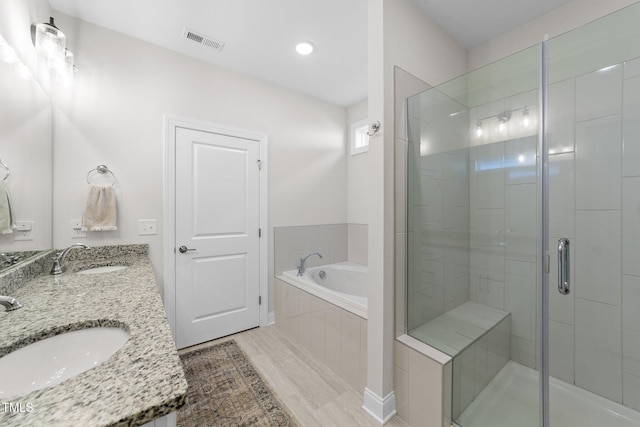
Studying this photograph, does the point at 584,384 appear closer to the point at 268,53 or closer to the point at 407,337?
the point at 407,337

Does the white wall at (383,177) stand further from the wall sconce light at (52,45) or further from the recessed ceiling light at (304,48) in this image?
the wall sconce light at (52,45)

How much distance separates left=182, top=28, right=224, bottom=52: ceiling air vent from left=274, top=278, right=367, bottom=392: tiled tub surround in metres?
2.26

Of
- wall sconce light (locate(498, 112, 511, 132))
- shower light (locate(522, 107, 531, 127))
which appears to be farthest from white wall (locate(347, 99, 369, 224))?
shower light (locate(522, 107, 531, 127))

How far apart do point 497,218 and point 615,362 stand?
988mm

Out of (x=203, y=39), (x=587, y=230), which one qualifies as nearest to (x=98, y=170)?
(x=203, y=39)

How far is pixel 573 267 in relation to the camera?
4.93ft

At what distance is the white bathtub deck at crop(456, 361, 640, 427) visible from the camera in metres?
1.36

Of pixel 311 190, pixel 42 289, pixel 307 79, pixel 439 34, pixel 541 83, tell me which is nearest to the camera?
pixel 42 289

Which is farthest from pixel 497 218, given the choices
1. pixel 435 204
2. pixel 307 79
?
pixel 307 79

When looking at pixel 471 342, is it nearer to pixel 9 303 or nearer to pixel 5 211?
pixel 9 303

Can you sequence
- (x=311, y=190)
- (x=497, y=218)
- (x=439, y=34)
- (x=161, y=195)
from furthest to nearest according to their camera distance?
(x=311, y=190)
(x=161, y=195)
(x=439, y=34)
(x=497, y=218)

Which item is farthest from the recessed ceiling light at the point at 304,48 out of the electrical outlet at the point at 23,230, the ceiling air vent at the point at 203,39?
the electrical outlet at the point at 23,230

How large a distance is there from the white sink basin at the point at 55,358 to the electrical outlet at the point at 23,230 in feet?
2.88

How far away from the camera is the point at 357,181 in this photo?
3.27 metres
